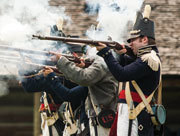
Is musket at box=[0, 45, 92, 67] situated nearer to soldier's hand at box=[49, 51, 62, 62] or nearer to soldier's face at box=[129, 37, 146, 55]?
soldier's hand at box=[49, 51, 62, 62]

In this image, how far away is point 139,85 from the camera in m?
5.63

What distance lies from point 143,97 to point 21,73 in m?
1.96

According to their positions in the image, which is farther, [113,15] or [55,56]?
[113,15]

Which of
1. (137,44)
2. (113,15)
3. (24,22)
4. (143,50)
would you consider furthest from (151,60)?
(24,22)

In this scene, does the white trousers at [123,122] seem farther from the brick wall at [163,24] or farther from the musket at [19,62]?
the brick wall at [163,24]

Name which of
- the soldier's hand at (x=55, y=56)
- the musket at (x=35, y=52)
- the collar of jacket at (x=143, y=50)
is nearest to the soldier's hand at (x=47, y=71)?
the musket at (x=35, y=52)

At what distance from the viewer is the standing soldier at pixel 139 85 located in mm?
5496

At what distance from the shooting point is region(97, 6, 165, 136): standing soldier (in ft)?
18.0

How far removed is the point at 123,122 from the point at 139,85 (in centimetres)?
43

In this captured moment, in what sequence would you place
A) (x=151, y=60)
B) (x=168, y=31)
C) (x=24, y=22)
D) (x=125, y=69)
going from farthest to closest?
(x=168, y=31) → (x=24, y=22) → (x=151, y=60) → (x=125, y=69)

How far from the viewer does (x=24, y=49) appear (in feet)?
20.8

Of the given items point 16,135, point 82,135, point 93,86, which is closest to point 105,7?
point 93,86

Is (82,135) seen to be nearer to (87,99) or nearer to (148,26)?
(87,99)

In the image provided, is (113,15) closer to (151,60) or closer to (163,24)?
(151,60)
